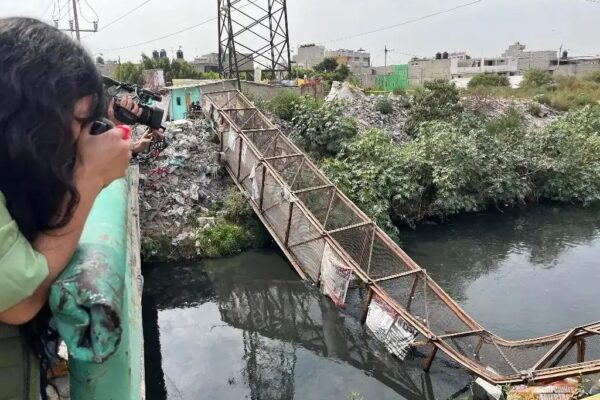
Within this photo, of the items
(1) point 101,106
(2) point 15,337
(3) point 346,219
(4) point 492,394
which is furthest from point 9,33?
(3) point 346,219

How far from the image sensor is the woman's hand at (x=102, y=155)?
0.94 metres

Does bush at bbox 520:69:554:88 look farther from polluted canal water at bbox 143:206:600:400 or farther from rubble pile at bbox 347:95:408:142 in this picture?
polluted canal water at bbox 143:206:600:400

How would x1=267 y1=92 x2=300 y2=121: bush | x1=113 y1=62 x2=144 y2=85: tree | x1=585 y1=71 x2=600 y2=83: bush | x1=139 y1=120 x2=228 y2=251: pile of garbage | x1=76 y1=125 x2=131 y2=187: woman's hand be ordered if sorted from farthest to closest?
x1=585 y1=71 x2=600 y2=83: bush, x1=113 y1=62 x2=144 y2=85: tree, x1=267 y1=92 x2=300 y2=121: bush, x1=139 y1=120 x2=228 y2=251: pile of garbage, x1=76 y1=125 x2=131 y2=187: woman's hand

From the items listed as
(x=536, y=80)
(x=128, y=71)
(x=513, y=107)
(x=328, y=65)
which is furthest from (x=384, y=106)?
(x=328, y=65)

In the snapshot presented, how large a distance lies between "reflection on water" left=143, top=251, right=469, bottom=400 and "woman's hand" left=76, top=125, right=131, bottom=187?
17.0ft

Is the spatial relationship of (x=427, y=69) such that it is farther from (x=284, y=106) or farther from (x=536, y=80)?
(x=284, y=106)

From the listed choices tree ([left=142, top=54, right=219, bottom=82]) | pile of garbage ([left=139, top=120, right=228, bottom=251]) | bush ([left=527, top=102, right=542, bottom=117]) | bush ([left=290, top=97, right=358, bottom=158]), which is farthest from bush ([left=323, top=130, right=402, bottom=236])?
tree ([left=142, top=54, right=219, bottom=82])

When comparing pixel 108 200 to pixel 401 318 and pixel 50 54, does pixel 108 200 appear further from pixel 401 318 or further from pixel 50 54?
pixel 401 318

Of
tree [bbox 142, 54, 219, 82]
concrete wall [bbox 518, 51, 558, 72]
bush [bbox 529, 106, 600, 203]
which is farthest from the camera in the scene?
concrete wall [bbox 518, 51, 558, 72]

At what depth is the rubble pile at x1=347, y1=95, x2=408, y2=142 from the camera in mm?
14060

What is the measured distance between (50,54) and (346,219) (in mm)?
7197

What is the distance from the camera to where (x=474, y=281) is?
28.3ft

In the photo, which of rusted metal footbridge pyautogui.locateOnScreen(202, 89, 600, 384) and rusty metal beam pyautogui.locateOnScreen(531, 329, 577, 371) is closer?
rusty metal beam pyautogui.locateOnScreen(531, 329, 577, 371)

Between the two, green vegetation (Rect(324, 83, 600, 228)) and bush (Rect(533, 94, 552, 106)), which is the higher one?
bush (Rect(533, 94, 552, 106))
